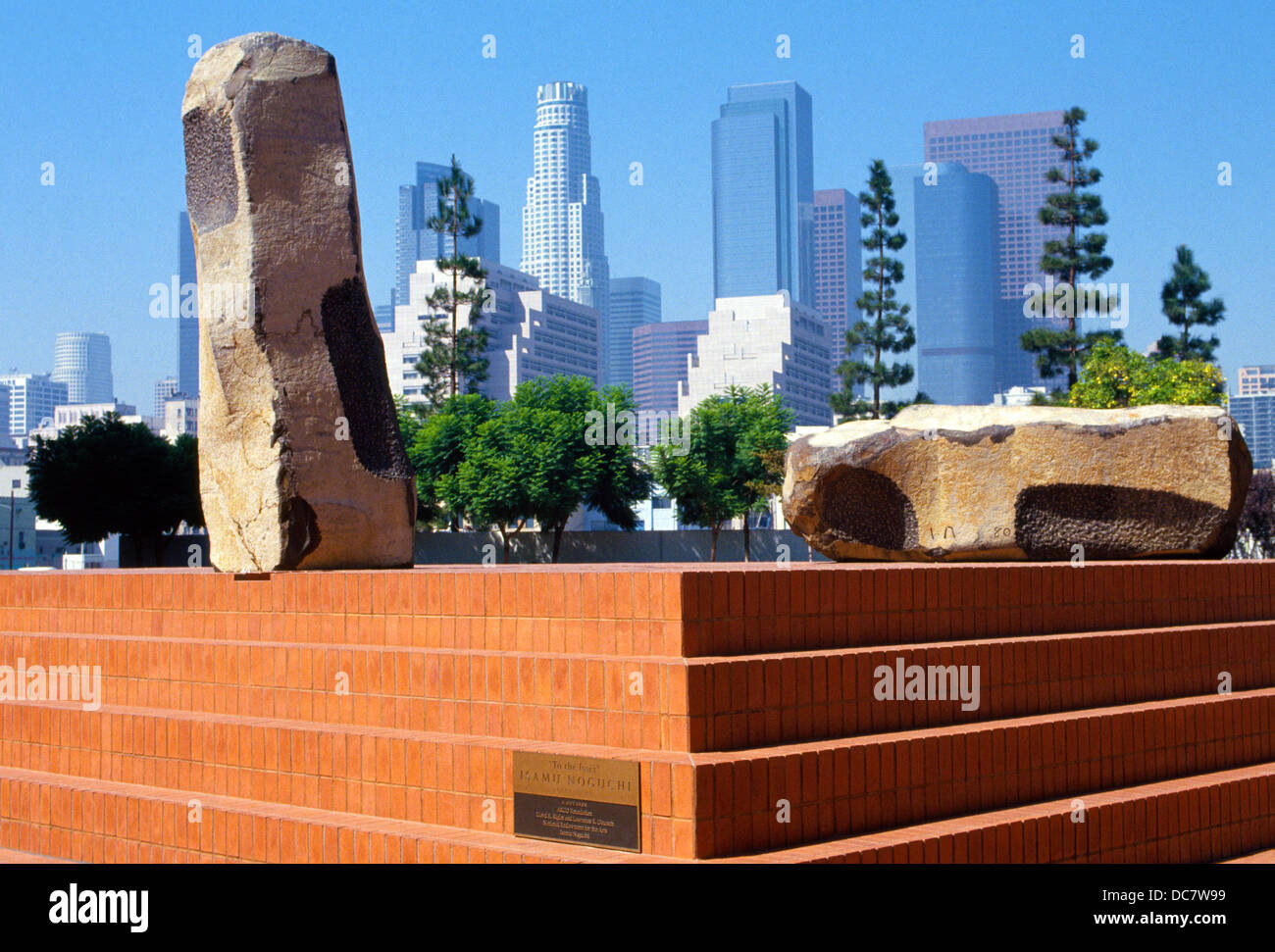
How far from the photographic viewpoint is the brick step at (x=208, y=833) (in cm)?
594

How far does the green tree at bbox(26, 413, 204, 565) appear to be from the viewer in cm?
3844

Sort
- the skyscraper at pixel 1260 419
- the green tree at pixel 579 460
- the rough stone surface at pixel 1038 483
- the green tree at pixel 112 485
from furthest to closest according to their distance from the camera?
1. the skyscraper at pixel 1260 419
2. the green tree at pixel 112 485
3. the green tree at pixel 579 460
4. the rough stone surface at pixel 1038 483

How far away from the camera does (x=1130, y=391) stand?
110 feet

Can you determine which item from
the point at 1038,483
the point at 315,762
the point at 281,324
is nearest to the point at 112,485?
the point at 281,324

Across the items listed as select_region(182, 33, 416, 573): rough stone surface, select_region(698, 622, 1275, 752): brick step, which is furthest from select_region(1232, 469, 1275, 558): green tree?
select_region(182, 33, 416, 573): rough stone surface

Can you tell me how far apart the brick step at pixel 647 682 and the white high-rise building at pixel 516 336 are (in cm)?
9966

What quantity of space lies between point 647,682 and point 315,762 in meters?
2.06

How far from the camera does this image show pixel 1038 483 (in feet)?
31.6

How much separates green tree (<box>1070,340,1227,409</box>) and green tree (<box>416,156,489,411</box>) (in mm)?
18290

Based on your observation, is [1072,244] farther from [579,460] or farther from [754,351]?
[754,351]

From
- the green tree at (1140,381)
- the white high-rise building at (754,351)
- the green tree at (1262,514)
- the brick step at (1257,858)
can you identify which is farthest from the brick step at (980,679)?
the white high-rise building at (754,351)

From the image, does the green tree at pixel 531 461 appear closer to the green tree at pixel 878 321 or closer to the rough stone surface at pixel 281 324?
the green tree at pixel 878 321
